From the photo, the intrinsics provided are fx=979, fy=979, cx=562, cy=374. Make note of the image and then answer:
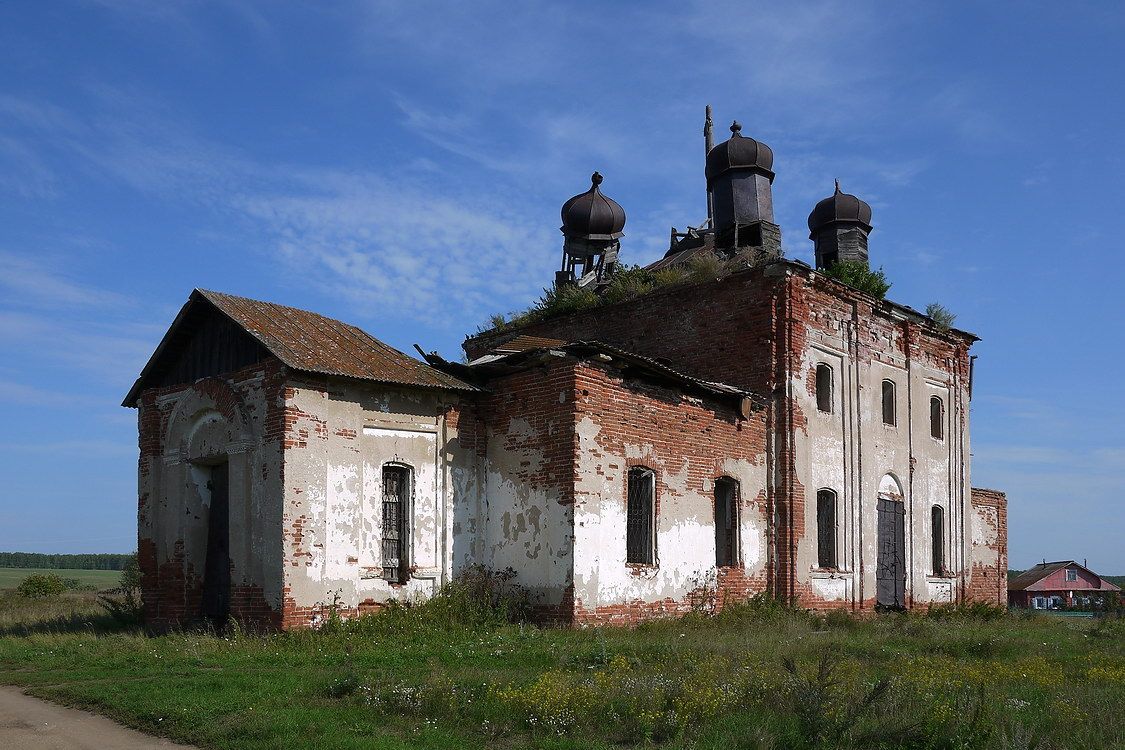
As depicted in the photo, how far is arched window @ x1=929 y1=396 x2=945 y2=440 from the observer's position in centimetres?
2367

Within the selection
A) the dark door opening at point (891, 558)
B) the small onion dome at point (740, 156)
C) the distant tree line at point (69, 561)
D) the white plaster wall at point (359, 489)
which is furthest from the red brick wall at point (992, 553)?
the distant tree line at point (69, 561)

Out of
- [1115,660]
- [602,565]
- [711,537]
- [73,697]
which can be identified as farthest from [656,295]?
[73,697]

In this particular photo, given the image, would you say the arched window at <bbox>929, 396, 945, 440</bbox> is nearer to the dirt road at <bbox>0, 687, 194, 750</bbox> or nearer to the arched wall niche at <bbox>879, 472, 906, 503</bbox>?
the arched wall niche at <bbox>879, 472, 906, 503</bbox>

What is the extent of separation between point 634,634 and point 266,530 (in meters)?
5.54

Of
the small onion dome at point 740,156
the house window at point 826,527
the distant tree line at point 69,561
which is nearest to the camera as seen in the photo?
the house window at point 826,527

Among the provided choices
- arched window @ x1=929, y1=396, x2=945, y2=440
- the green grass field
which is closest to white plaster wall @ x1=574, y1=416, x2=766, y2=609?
arched window @ x1=929, y1=396, x2=945, y2=440

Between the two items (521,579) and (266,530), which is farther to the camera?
(521,579)

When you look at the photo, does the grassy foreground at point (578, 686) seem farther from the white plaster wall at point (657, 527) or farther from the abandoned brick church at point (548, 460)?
the abandoned brick church at point (548, 460)

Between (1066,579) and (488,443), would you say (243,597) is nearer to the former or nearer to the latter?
(488,443)

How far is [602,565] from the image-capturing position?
15172mm

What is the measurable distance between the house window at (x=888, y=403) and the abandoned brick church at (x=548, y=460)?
6cm

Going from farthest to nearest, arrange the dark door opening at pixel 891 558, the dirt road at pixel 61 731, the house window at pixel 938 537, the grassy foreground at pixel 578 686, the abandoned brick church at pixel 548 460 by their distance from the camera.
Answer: the house window at pixel 938 537 < the dark door opening at pixel 891 558 < the abandoned brick church at pixel 548 460 < the dirt road at pixel 61 731 < the grassy foreground at pixel 578 686

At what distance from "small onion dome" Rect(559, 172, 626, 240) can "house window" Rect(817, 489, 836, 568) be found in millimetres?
10955

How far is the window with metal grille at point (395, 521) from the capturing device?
15195mm
